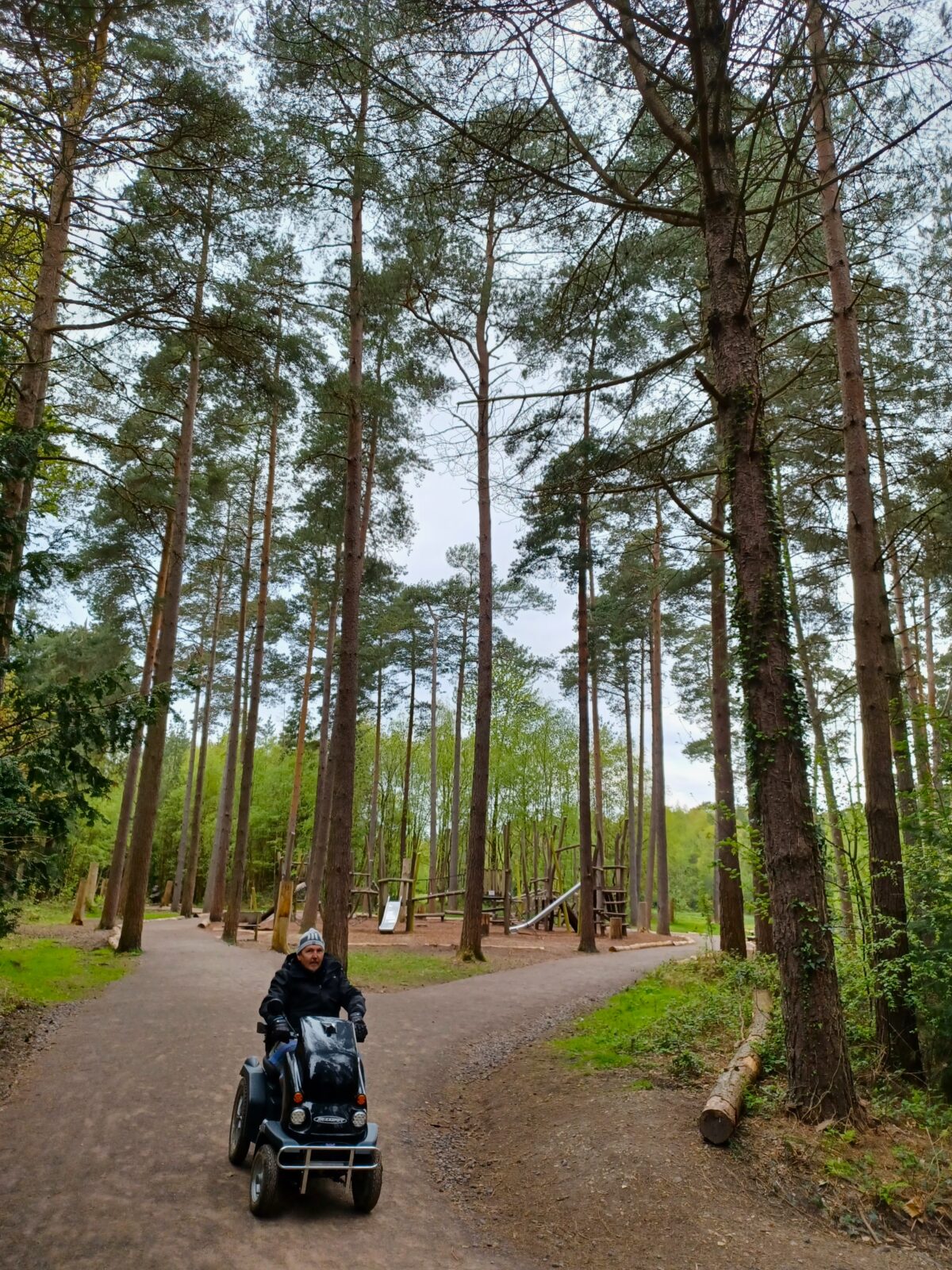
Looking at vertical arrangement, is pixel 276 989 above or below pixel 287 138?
below

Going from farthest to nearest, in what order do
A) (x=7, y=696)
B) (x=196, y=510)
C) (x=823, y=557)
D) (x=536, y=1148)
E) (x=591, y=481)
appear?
(x=196, y=510)
(x=823, y=557)
(x=591, y=481)
(x=7, y=696)
(x=536, y=1148)

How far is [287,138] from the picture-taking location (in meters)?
9.04

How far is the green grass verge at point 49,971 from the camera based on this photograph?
8547 mm

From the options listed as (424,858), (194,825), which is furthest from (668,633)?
(424,858)

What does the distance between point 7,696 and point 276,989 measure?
135 inches

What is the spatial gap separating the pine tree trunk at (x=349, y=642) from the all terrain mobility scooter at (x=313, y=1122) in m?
5.14

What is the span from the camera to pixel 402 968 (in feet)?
40.0

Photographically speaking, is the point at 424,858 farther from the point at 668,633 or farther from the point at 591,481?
the point at 591,481

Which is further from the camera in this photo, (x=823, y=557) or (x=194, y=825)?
(x=194, y=825)

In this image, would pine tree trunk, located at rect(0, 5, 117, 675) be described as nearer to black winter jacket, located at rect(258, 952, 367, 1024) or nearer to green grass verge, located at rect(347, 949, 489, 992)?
black winter jacket, located at rect(258, 952, 367, 1024)

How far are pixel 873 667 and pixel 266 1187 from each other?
5.71 meters

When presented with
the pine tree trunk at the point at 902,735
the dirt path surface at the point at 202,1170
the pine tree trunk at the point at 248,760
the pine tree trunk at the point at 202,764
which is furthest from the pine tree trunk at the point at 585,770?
the pine tree trunk at the point at 202,764

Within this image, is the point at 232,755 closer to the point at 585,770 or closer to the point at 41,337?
the point at 585,770

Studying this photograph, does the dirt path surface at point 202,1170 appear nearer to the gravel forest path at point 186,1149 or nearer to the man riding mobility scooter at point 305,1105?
the gravel forest path at point 186,1149
